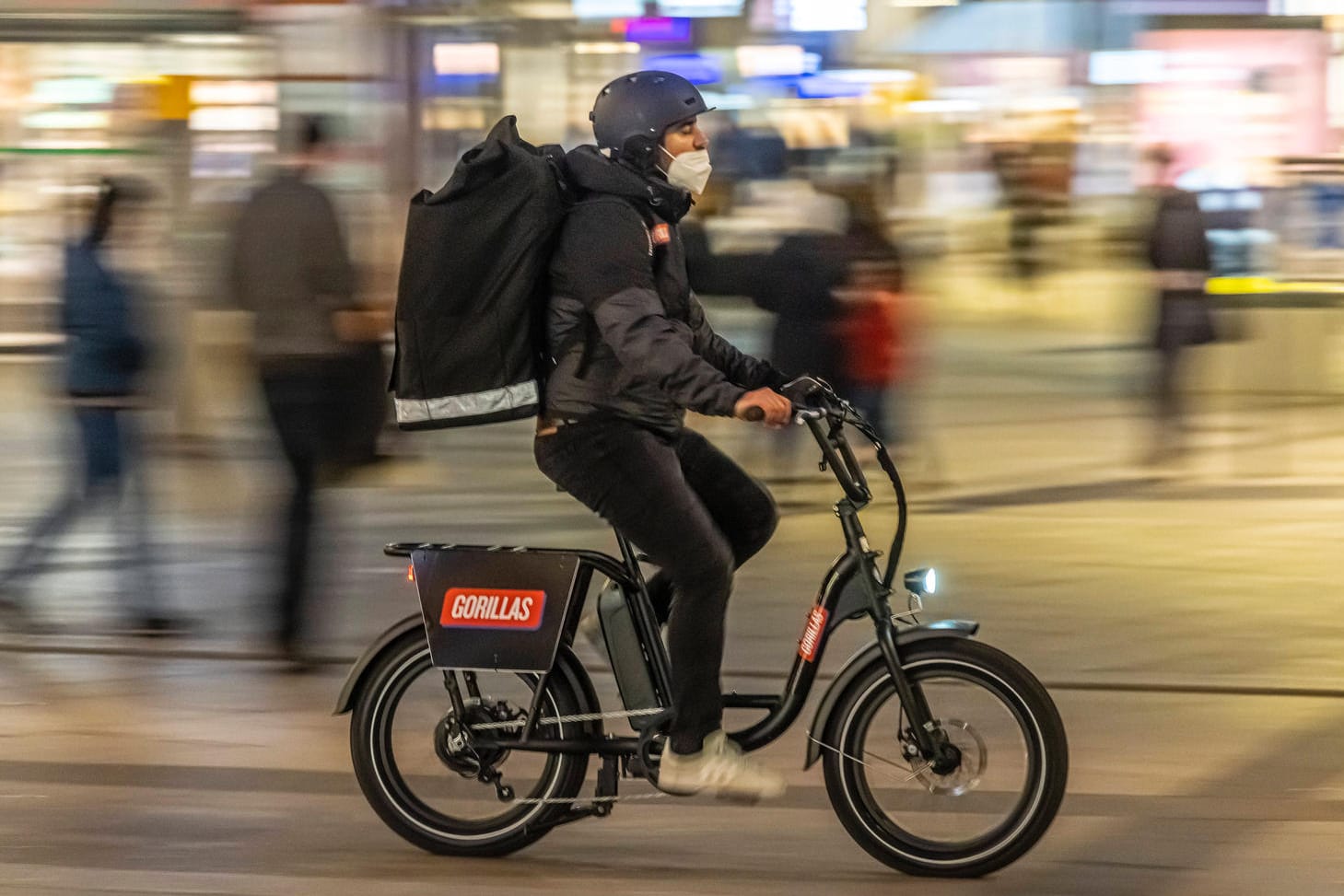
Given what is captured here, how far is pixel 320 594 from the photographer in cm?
733

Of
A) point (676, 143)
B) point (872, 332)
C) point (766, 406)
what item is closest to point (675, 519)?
point (766, 406)

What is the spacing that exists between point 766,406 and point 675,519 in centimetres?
40

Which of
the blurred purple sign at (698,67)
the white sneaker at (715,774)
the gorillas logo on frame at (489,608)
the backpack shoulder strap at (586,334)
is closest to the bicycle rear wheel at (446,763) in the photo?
the gorillas logo on frame at (489,608)

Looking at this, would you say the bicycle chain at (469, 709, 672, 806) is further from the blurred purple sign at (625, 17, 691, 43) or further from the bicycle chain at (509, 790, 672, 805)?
the blurred purple sign at (625, 17, 691, 43)

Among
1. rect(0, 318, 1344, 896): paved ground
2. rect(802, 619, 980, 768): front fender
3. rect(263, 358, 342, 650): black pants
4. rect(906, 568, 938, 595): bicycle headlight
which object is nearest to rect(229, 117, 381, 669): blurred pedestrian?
rect(263, 358, 342, 650): black pants

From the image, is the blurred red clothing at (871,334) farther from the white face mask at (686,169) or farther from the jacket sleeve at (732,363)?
the white face mask at (686,169)

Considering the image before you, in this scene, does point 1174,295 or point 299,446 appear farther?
point 1174,295

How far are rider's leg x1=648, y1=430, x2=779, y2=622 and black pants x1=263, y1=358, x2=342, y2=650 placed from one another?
2.30 metres

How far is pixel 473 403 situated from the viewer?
15.4ft

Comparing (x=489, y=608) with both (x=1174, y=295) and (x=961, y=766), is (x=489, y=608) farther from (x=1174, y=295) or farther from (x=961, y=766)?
(x=1174, y=295)

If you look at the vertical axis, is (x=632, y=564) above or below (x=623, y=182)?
below

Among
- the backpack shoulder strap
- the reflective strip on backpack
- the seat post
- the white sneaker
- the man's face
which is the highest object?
the man's face

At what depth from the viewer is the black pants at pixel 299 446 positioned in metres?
6.93

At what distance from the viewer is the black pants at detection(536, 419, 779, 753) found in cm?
473
